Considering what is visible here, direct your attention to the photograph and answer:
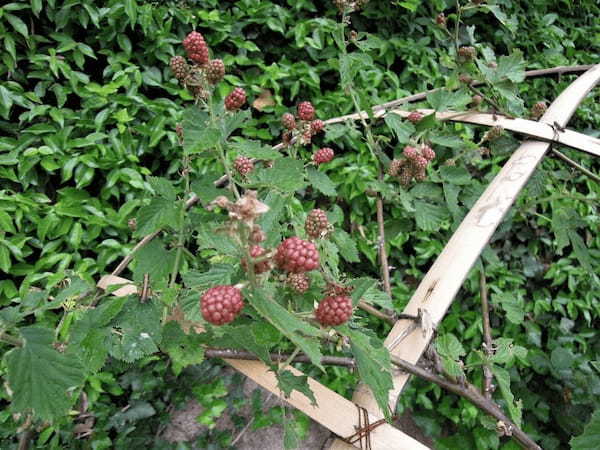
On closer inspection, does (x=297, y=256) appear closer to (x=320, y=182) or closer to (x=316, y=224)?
(x=316, y=224)

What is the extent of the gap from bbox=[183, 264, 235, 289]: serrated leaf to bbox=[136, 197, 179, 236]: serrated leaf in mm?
81

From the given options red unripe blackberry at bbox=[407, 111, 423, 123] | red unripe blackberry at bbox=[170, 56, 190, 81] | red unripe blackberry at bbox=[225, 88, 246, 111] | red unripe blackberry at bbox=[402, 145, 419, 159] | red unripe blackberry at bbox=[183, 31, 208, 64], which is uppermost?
red unripe blackberry at bbox=[183, 31, 208, 64]

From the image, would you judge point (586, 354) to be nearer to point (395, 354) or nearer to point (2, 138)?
Result: point (395, 354)

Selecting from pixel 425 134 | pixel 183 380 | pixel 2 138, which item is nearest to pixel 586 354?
pixel 425 134

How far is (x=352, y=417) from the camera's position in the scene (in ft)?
1.82

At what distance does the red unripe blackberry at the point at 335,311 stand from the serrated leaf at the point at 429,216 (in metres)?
0.57

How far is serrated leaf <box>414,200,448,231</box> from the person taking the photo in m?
0.96

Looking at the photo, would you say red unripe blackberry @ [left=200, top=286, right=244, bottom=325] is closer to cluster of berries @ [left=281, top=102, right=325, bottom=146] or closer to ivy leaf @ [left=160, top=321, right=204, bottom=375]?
ivy leaf @ [left=160, top=321, right=204, bottom=375]

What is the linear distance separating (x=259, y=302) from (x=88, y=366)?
12.8 inches

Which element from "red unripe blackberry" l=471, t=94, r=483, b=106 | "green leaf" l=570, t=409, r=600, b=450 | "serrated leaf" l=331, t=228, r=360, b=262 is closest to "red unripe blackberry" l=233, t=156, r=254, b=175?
"serrated leaf" l=331, t=228, r=360, b=262

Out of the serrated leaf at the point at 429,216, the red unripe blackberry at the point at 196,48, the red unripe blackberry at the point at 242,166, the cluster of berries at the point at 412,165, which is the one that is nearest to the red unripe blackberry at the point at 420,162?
the cluster of berries at the point at 412,165

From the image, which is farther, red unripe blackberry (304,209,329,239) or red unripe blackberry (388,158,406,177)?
red unripe blackberry (388,158,406,177)

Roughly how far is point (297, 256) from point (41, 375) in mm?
295

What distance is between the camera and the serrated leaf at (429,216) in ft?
3.14
